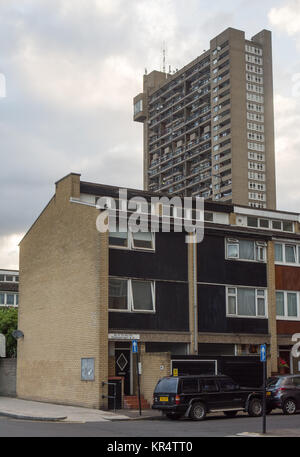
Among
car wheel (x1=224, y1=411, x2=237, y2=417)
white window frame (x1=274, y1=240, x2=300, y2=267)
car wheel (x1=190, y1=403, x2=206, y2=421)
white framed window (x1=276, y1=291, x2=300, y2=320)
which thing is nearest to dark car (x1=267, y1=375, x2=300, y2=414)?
car wheel (x1=224, y1=411, x2=237, y2=417)

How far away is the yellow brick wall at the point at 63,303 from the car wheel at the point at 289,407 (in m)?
7.77

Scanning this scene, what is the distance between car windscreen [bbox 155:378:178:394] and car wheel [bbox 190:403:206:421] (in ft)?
3.13

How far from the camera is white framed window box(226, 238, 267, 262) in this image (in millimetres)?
35062

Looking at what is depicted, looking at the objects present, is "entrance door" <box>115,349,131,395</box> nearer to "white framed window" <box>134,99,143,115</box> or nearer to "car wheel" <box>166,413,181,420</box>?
"car wheel" <box>166,413,181,420</box>

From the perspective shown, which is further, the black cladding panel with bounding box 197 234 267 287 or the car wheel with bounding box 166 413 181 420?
the black cladding panel with bounding box 197 234 267 287

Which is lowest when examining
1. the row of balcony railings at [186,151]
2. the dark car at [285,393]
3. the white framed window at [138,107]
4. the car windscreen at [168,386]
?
the dark car at [285,393]

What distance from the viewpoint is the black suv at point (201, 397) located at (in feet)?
82.3

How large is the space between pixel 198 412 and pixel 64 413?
566 centimetres

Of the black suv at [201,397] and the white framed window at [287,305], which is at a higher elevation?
the white framed window at [287,305]

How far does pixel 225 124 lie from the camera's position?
352 ft

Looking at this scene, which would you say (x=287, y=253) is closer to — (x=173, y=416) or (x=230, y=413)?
(x=230, y=413)

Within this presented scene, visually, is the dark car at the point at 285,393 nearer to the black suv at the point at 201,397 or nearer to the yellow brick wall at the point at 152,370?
the black suv at the point at 201,397

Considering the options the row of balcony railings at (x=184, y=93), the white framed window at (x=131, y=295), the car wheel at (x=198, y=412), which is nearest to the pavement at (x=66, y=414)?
the car wheel at (x=198, y=412)
